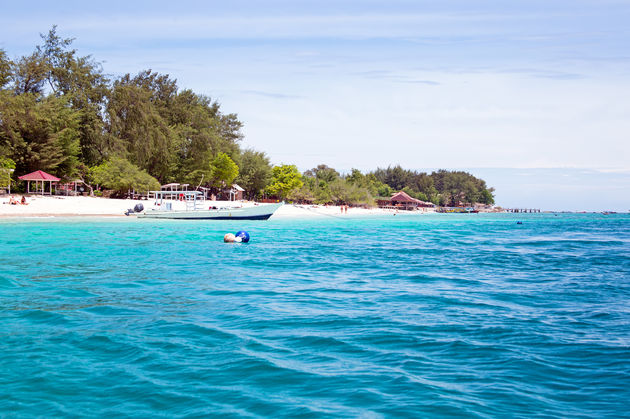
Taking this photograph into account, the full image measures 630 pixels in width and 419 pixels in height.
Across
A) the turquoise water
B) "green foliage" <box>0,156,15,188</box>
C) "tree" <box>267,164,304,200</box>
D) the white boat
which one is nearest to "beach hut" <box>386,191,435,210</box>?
"tree" <box>267,164,304,200</box>

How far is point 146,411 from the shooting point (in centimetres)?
438

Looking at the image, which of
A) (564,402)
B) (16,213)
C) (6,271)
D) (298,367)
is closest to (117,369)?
(298,367)

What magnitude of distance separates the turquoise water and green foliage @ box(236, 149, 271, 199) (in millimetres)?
57871

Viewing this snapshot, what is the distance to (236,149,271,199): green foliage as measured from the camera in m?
70.9

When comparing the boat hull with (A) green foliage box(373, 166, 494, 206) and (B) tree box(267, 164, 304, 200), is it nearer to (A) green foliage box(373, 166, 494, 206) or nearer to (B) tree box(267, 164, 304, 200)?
(B) tree box(267, 164, 304, 200)

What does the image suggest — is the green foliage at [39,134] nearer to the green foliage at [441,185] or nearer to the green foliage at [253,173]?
the green foliage at [253,173]

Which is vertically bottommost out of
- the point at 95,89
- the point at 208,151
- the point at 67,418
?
the point at 67,418

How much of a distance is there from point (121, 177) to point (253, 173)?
26221 mm

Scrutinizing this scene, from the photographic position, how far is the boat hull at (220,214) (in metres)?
37.6

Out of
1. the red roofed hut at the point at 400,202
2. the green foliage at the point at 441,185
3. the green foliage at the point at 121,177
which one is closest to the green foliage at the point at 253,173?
the green foliage at the point at 121,177

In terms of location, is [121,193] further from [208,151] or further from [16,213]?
[16,213]

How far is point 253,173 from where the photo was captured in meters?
71.1

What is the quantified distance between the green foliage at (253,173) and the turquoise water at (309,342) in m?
57.9

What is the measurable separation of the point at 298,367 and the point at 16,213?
3532cm
